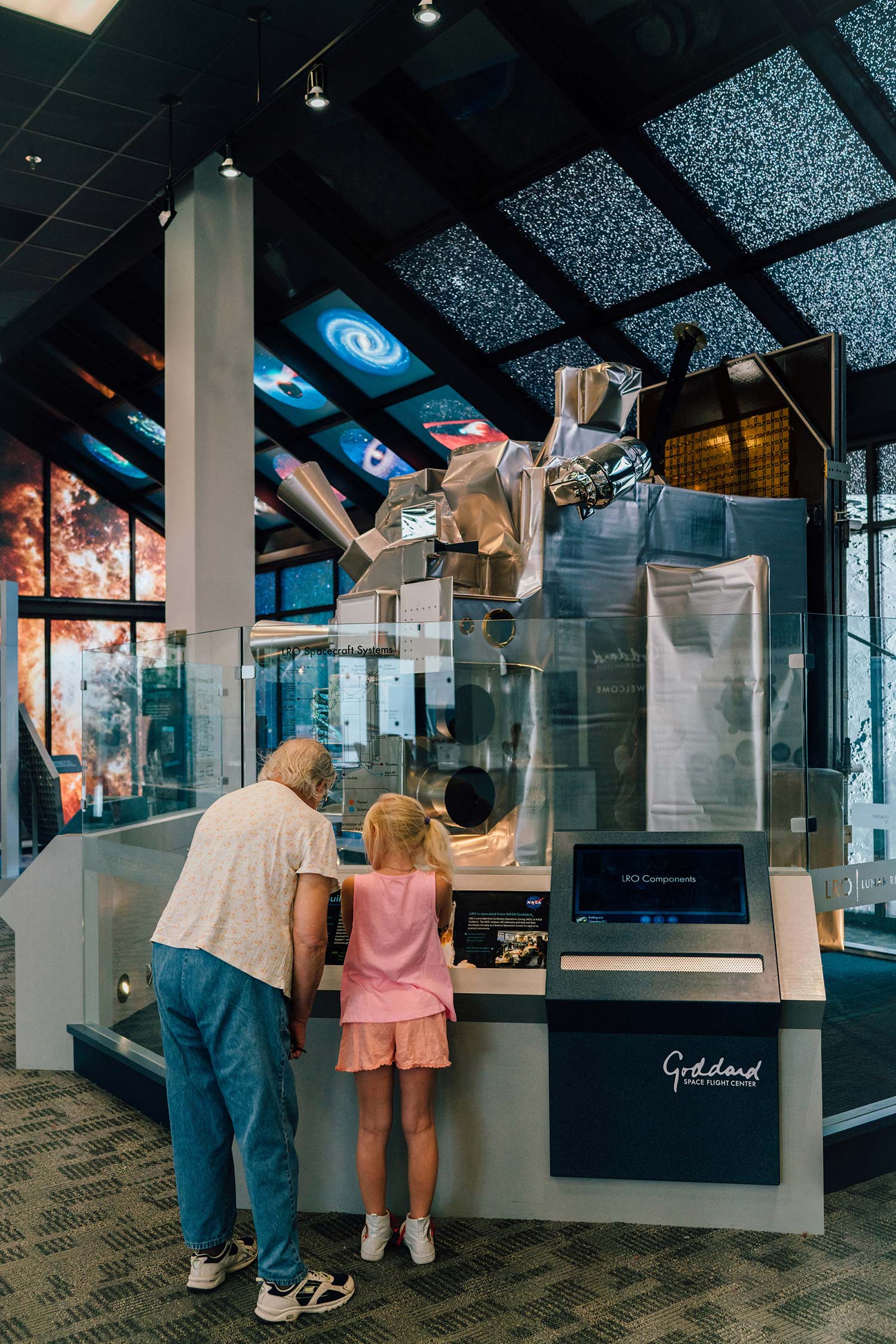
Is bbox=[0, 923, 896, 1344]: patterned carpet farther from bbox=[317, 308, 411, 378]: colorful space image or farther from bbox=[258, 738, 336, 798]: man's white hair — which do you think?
bbox=[317, 308, 411, 378]: colorful space image

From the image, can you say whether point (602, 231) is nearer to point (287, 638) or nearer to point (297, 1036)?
point (287, 638)

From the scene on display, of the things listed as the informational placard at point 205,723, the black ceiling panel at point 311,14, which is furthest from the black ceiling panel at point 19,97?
the informational placard at point 205,723

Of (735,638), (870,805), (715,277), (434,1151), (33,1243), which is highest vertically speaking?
(715,277)

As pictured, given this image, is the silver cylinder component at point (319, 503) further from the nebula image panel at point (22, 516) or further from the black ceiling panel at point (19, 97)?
the nebula image panel at point (22, 516)

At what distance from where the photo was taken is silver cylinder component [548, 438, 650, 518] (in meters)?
4.21

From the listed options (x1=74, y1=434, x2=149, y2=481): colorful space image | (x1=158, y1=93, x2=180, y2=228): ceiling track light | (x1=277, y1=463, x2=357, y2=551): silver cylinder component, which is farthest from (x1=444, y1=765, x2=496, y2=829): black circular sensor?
(x1=74, y1=434, x2=149, y2=481): colorful space image

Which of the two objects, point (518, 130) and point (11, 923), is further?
point (518, 130)

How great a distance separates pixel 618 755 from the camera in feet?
13.0

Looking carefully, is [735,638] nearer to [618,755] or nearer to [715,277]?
[618,755]

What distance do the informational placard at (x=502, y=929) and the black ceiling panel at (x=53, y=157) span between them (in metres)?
5.11

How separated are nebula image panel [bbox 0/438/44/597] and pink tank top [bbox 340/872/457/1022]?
1155cm

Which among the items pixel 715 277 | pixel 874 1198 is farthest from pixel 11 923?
pixel 715 277

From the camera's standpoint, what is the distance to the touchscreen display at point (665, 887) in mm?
3338

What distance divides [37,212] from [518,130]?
10.2ft
